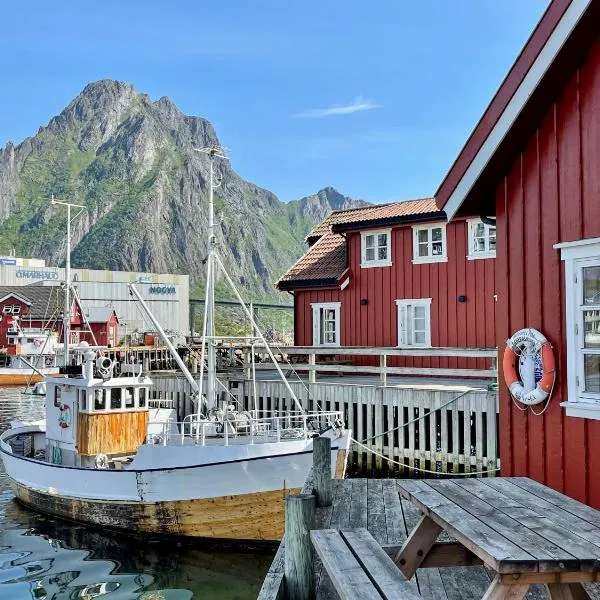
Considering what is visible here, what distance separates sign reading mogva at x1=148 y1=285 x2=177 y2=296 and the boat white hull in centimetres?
6742

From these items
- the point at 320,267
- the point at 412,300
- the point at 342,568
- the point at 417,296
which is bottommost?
the point at 342,568

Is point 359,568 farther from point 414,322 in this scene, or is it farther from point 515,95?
point 414,322

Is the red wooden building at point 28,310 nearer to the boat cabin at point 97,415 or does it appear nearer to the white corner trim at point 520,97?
the boat cabin at point 97,415

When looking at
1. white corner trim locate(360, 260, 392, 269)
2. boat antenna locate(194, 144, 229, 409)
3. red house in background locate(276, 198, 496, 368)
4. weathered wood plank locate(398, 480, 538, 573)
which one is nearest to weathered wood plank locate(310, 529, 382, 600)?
weathered wood plank locate(398, 480, 538, 573)

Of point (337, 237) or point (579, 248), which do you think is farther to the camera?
point (337, 237)

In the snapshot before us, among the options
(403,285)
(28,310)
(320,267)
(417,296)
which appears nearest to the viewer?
(417,296)

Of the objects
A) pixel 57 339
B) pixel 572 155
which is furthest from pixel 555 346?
pixel 57 339

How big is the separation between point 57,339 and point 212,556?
176ft

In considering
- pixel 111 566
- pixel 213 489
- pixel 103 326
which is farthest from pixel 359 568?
pixel 103 326

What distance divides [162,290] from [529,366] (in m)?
77.2

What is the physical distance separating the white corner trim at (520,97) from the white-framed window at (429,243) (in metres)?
13.9

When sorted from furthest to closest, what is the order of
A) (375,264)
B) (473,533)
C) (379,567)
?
(375,264) < (379,567) < (473,533)

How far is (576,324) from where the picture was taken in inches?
269

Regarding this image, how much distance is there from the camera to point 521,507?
15.3 ft
